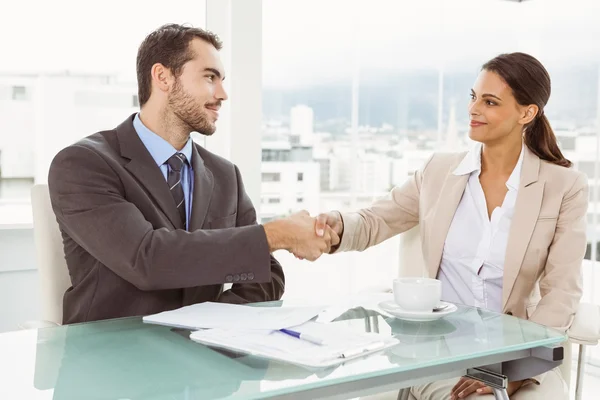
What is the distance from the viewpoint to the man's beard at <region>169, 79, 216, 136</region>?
2.09m

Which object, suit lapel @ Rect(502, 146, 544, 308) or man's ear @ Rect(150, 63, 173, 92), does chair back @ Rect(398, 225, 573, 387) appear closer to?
suit lapel @ Rect(502, 146, 544, 308)

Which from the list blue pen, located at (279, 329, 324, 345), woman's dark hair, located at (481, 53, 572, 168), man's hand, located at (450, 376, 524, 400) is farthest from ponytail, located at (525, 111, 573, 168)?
blue pen, located at (279, 329, 324, 345)

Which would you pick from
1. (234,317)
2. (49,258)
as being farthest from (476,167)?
(49,258)

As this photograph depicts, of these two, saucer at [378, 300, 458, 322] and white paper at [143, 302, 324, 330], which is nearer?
white paper at [143, 302, 324, 330]

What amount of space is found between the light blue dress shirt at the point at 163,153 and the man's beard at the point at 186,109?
10 centimetres

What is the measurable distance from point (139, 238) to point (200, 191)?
380mm

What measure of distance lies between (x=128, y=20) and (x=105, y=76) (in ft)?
0.88

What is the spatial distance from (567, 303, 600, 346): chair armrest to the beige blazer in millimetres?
36

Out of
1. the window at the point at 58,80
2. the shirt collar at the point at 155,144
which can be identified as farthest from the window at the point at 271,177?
the shirt collar at the point at 155,144

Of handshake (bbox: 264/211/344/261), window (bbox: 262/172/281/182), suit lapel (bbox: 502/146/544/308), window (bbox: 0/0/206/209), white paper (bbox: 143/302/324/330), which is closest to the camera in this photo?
white paper (bbox: 143/302/324/330)

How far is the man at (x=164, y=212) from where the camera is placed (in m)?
1.62

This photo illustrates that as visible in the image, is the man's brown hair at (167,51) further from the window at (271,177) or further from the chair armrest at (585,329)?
the window at (271,177)

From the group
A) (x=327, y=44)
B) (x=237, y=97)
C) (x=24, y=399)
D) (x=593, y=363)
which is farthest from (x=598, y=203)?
(x=24, y=399)

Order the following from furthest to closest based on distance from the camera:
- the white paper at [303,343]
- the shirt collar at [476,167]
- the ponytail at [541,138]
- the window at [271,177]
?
the window at [271,177], the ponytail at [541,138], the shirt collar at [476,167], the white paper at [303,343]
